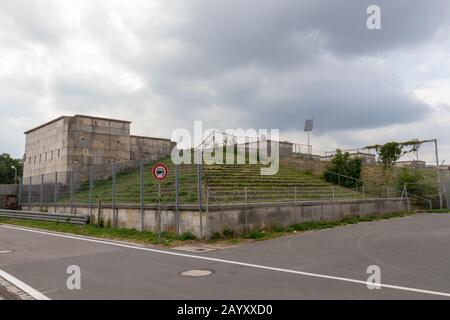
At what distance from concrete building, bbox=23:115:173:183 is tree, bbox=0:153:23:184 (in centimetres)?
5194

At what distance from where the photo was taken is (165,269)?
29.5ft

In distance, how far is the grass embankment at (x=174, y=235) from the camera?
14.0 meters

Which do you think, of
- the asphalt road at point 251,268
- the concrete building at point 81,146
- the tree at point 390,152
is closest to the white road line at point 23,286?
the asphalt road at point 251,268

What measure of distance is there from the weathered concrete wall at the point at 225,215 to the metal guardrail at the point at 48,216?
2.01 feet

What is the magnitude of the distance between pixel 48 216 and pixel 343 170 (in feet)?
79.5

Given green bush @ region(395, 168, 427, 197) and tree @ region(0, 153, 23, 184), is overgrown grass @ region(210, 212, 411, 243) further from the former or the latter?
tree @ region(0, 153, 23, 184)

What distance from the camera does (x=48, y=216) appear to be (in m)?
22.0

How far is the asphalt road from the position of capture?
673 cm

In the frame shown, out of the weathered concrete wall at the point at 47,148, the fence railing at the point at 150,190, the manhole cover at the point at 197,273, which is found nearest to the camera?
the manhole cover at the point at 197,273

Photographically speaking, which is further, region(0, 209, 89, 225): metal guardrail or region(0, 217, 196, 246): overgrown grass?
region(0, 209, 89, 225): metal guardrail

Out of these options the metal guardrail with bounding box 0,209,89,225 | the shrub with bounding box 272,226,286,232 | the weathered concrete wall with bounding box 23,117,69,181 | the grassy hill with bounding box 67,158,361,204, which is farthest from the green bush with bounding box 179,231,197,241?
the weathered concrete wall with bounding box 23,117,69,181

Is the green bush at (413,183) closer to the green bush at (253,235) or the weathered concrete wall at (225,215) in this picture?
the weathered concrete wall at (225,215)
